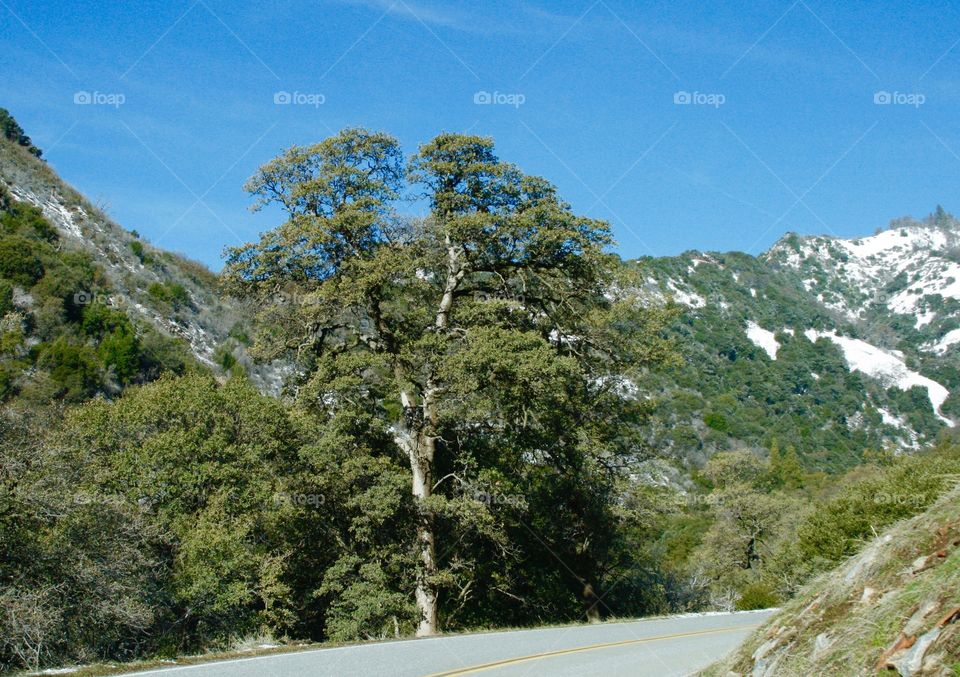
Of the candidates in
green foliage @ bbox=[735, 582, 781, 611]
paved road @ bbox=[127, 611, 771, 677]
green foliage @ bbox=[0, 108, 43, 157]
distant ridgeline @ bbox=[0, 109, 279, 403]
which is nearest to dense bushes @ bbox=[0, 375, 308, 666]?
paved road @ bbox=[127, 611, 771, 677]

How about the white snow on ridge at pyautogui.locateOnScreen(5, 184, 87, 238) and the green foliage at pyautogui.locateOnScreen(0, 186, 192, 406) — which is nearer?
the green foliage at pyautogui.locateOnScreen(0, 186, 192, 406)

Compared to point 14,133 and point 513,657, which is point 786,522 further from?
point 14,133

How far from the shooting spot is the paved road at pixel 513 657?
10.0 m

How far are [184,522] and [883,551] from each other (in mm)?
17052

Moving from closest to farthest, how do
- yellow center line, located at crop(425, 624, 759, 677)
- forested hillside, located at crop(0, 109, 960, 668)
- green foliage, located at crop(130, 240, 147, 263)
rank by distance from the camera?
yellow center line, located at crop(425, 624, 759, 677), forested hillside, located at crop(0, 109, 960, 668), green foliage, located at crop(130, 240, 147, 263)

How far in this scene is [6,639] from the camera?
1140cm

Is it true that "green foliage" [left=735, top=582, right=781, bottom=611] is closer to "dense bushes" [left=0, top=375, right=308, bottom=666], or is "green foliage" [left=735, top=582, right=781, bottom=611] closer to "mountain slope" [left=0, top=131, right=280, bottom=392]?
"dense bushes" [left=0, top=375, right=308, bottom=666]

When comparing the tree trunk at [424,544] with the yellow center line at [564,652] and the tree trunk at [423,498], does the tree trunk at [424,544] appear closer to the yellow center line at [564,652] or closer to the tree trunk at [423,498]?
the tree trunk at [423,498]

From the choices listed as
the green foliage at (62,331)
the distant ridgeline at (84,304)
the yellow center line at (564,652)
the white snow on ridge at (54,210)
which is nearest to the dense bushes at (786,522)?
the yellow center line at (564,652)

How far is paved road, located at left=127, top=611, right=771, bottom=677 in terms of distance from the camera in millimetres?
10047

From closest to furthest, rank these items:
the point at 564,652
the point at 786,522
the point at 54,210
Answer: the point at 564,652 → the point at 786,522 → the point at 54,210

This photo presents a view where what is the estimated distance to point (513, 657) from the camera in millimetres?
12102

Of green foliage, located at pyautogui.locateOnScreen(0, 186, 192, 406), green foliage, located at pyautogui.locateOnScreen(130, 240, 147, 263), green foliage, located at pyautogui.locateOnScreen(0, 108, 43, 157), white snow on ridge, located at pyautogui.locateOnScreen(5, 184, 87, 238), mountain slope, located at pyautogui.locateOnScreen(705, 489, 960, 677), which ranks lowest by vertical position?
mountain slope, located at pyautogui.locateOnScreen(705, 489, 960, 677)

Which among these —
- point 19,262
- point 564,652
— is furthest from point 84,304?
point 564,652
